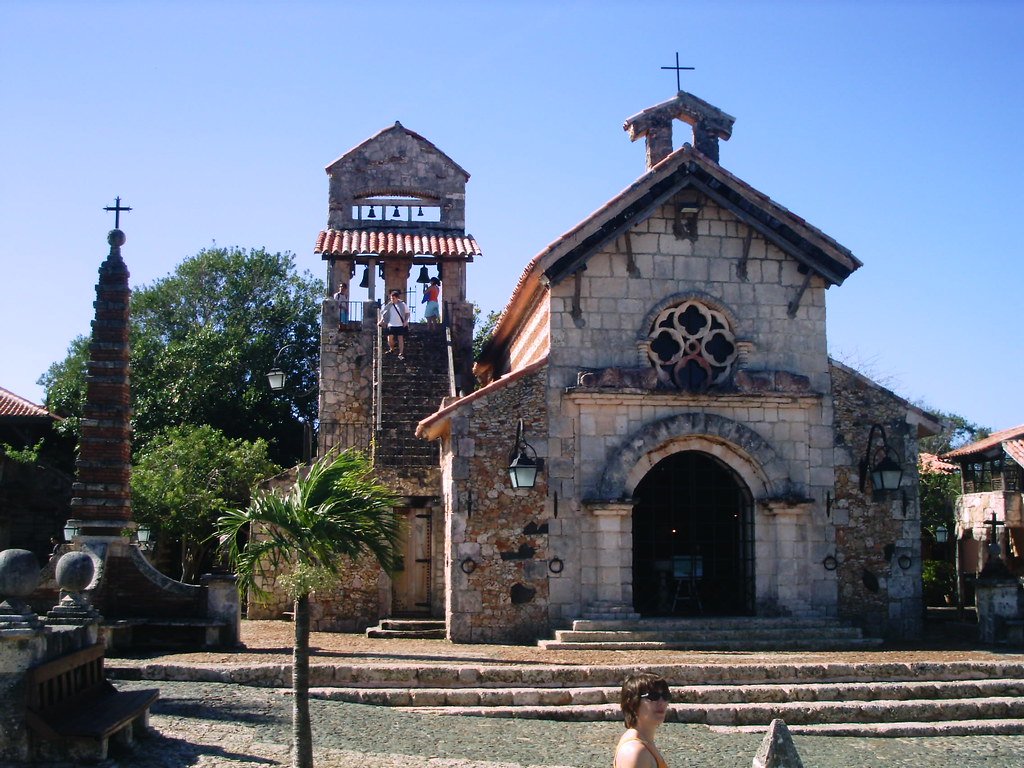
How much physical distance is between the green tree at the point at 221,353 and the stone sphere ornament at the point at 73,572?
23.8 metres

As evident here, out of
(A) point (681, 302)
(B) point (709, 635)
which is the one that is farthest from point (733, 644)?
(A) point (681, 302)

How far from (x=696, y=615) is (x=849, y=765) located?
669 cm

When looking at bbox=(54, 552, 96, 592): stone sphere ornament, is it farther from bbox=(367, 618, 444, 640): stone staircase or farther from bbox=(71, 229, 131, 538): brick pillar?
bbox=(367, 618, 444, 640): stone staircase

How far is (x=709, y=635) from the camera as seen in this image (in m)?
15.1

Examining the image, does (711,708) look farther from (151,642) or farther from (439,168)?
(439,168)

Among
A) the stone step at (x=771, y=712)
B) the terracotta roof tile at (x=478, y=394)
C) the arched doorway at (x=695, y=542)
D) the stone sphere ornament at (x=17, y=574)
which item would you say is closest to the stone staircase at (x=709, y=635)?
the arched doorway at (x=695, y=542)

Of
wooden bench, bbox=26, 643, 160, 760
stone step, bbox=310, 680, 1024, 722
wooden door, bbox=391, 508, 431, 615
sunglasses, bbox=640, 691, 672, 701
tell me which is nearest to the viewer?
sunglasses, bbox=640, 691, 672, 701

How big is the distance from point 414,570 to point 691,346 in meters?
6.32

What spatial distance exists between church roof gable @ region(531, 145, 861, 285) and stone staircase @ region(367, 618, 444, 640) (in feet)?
19.1

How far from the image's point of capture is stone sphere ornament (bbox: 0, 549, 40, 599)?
775 centimetres

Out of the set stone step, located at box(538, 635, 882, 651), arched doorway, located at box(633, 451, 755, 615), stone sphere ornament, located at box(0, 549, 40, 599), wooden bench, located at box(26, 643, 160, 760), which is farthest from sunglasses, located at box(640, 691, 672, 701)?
arched doorway, located at box(633, 451, 755, 615)

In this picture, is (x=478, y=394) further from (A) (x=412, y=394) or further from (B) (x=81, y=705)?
(B) (x=81, y=705)

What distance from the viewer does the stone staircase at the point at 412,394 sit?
19219 millimetres

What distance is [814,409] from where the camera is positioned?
1669 centimetres
